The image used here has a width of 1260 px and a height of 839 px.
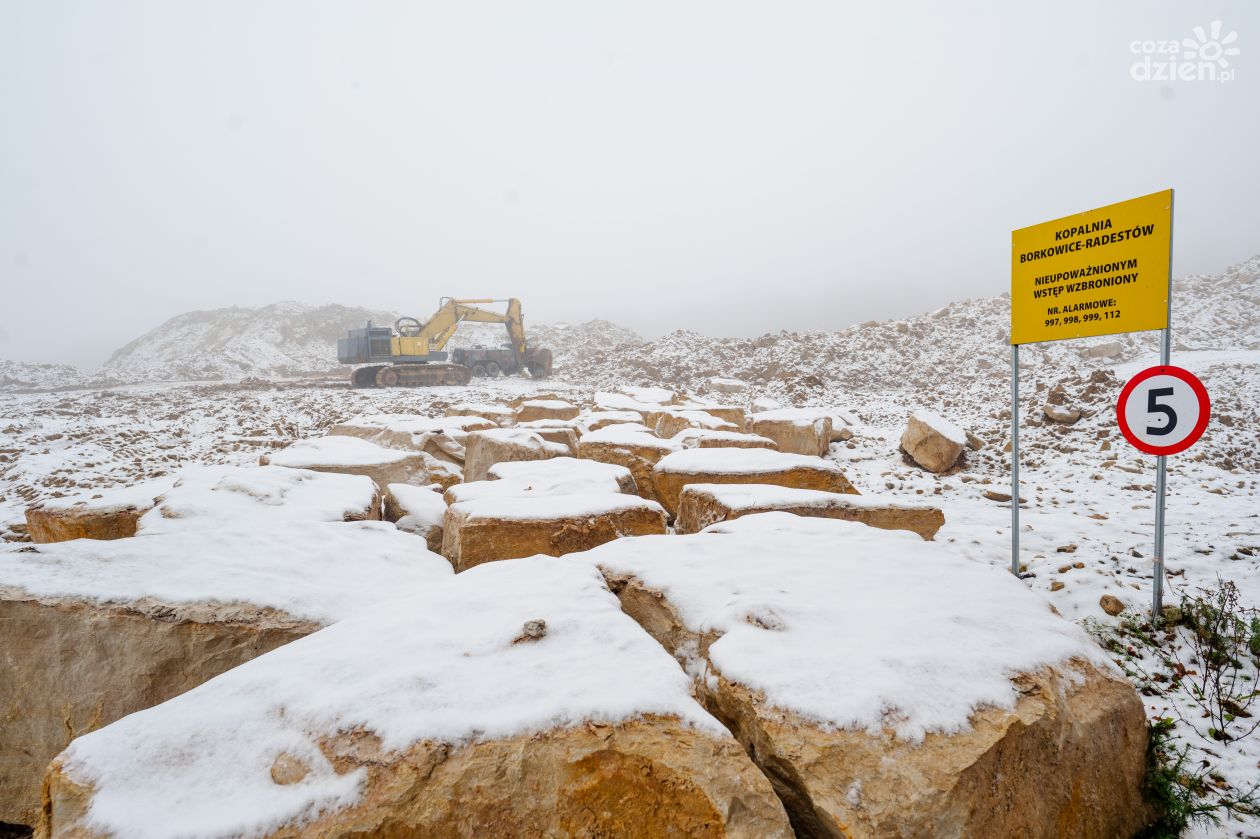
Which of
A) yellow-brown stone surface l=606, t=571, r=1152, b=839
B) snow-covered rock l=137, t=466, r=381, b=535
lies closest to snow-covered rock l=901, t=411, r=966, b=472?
yellow-brown stone surface l=606, t=571, r=1152, b=839

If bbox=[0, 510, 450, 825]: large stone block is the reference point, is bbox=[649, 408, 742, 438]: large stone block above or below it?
above

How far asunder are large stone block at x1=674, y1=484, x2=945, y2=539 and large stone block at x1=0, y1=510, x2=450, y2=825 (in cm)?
198

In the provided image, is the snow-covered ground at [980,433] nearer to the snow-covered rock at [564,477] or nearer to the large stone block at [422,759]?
the large stone block at [422,759]

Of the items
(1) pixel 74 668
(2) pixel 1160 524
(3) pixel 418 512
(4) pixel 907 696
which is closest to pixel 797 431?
(2) pixel 1160 524

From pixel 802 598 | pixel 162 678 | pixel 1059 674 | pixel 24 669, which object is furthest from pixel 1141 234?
pixel 24 669

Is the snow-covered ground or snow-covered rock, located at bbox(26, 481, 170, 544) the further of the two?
the snow-covered ground

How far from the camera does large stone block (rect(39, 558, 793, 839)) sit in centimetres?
131

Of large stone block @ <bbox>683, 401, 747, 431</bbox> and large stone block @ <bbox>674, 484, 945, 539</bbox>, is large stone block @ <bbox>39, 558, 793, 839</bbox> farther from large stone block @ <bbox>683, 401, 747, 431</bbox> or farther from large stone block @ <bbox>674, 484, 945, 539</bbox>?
large stone block @ <bbox>683, 401, 747, 431</bbox>

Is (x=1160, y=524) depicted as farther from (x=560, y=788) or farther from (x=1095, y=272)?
(x=560, y=788)

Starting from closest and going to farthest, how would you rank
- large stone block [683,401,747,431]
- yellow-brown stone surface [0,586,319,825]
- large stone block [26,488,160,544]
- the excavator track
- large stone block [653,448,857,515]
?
yellow-brown stone surface [0,586,319,825] → large stone block [26,488,160,544] → large stone block [653,448,857,515] → large stone block [683,401,747,431] → the excavator track

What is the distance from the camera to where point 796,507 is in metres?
3.57

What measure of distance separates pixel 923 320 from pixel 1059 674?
2102cm

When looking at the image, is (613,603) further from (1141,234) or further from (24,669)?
(1141,234)

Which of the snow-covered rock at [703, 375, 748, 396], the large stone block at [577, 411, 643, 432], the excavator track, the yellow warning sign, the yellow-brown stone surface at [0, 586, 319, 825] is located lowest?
the yellow-brown stone surface at [0, 586, 319, 825]
